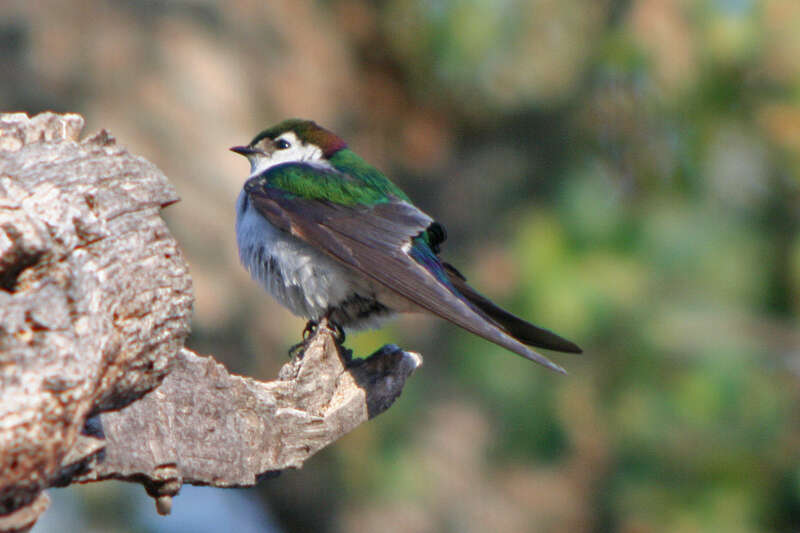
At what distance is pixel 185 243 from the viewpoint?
28.0ft

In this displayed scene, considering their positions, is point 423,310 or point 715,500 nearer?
point 423,310

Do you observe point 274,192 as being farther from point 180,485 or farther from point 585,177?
point 585,177

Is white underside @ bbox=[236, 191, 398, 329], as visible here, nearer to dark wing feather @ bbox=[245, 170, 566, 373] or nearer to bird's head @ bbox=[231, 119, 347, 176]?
dark wing feather @ bbox=[245, 170, 566, 373]

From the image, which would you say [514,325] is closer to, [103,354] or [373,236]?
[373,236]

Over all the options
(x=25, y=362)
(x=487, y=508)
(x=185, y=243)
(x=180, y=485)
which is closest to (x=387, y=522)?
(x=487, y=508)

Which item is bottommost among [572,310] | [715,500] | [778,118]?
[715,500]

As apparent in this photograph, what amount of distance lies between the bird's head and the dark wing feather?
19.3 inches

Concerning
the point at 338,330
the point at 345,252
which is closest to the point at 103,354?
the point at 345,252

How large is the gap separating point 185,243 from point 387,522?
273cm

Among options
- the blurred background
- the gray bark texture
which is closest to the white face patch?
the gray bark texture

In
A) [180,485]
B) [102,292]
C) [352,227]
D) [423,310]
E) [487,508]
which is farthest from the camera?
[487,508]

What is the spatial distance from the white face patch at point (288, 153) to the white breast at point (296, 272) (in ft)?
2.42

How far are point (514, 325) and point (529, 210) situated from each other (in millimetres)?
4430

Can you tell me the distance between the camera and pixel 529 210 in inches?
322
